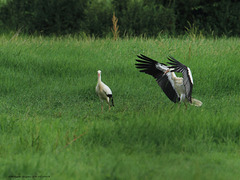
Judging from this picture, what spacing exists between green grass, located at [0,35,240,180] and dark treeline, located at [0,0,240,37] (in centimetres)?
527

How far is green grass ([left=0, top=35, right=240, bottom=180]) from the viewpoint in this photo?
4188 mm

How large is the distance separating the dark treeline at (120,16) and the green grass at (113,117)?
527 centimetres

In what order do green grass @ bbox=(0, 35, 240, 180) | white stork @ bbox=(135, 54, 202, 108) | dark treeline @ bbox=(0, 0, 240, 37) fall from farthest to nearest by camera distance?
dark treeline @ bbox=(0, 0, 240, 37), white stork @ bbox=(135, 54, 202, 108), green grass @ bbox=(0, 35, 240, 180)

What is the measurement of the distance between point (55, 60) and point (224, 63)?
421 cm

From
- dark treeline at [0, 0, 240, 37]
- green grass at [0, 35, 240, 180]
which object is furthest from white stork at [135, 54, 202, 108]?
dark treeline at [0, 0, 240, 37]

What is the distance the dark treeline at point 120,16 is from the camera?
16.4 m

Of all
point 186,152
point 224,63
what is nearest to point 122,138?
point 186,152

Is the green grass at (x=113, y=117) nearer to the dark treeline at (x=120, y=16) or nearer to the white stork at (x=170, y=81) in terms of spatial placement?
the white stork at (x=170, y=81)

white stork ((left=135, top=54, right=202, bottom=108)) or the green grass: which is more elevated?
white stork ((left=135, top=54, right=202, bottom=108))

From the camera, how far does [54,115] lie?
689 centimetres

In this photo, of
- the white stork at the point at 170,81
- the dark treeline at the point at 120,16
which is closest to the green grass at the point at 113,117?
the white stork at the point at 170,81

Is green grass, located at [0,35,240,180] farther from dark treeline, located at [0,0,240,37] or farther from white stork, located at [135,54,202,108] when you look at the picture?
dark treeline, located at [0,0,240,37]

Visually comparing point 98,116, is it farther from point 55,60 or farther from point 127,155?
point 55,60

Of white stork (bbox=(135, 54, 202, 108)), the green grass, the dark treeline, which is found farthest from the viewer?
the dark treeline
